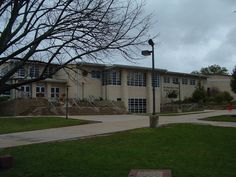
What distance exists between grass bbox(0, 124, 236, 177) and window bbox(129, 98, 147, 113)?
4253 cm

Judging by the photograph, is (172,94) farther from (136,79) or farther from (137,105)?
(136,79)

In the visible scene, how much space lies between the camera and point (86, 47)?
1266 cm

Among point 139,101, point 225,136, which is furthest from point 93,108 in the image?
point 225,136

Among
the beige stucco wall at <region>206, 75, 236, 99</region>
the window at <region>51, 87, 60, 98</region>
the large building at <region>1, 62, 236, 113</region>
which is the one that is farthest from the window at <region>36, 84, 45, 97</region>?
the beige stucco wall at <region>206, 75, 236, 99</region>

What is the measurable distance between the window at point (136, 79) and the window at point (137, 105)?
2271 millimetres

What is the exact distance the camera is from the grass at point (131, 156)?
11.3 meters

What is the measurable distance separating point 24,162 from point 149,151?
418 centimetres

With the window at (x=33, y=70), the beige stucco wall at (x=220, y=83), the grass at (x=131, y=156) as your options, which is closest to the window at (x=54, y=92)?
the grass at (x=131, y=156)

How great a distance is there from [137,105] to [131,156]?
49.9 metres

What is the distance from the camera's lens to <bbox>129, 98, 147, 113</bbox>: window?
62.6 meters

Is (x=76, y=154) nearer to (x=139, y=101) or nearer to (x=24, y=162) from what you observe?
(x=24, y=162)

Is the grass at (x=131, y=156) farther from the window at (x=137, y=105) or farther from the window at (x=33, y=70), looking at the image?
the window at (x=137, y=105)

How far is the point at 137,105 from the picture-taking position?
6369 centimetres

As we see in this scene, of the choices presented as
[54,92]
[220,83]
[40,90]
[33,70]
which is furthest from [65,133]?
[220,83]
